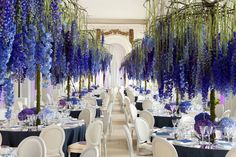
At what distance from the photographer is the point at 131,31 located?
1873cm

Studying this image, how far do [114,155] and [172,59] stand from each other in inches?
112

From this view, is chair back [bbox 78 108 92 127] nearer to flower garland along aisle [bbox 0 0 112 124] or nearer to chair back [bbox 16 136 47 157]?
flower garland along aisle [bbox 0 0 112 124]

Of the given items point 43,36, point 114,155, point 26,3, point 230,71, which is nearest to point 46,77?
point 43,36

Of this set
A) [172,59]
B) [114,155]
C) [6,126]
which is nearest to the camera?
[172,59]

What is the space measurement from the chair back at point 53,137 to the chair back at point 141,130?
121 cm

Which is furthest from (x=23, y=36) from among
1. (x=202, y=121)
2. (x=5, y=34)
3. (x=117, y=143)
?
(x=117, y=143)

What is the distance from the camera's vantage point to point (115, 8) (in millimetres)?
14320

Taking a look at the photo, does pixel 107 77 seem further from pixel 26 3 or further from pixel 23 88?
pixel 26 3

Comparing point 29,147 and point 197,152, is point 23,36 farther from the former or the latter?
point 197,152

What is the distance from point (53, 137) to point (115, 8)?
10790mm

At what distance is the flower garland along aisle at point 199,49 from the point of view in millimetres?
3430

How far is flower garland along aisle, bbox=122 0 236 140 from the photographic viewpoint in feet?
11.3

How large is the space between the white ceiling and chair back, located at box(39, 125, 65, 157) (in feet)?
29.5

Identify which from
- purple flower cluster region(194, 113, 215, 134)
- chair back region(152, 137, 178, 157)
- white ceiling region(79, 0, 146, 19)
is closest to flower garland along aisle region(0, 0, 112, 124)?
chair back region(152, 137, 178, 157)
